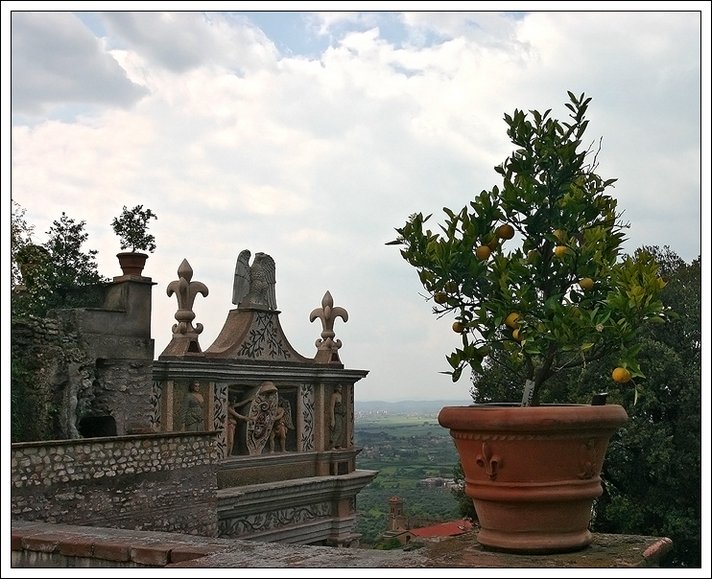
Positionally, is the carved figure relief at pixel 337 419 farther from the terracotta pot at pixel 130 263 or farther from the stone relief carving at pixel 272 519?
the terracotta pot at pixel 130 263

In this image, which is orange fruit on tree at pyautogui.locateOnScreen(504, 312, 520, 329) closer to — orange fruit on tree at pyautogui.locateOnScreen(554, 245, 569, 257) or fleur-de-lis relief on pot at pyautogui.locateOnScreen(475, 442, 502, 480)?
orange fruit on tree at pyautogui.locateOnScreen(554, 245, 569, 257)

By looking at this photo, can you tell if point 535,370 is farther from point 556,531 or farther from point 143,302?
point 143,302

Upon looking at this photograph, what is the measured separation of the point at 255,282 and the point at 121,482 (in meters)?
7.02

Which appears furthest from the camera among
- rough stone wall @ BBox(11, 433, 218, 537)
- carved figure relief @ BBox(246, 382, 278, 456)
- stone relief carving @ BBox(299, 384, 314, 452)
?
stone relief carving @ BBox(299, 384, 314, 452)

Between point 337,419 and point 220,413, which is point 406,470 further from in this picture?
point 220,413

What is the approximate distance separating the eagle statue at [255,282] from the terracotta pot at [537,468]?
462 inches

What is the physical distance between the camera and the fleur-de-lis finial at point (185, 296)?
44.0 ft

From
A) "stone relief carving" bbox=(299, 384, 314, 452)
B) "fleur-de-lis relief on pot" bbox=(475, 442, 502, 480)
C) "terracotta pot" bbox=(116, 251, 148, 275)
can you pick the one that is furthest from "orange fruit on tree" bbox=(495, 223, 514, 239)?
"stone relief carving" bbox=(299, 384, 314, 452)

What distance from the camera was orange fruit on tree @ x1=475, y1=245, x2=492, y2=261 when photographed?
155 inches

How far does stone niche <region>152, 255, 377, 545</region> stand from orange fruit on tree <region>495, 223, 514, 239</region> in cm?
955

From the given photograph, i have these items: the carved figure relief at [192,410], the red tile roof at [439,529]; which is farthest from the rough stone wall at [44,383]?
the red tile roof at [439,529]

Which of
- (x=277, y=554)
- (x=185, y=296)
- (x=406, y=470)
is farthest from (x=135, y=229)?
(x=406, y=470)

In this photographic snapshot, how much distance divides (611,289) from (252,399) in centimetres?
1153

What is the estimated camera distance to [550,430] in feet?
11.3
